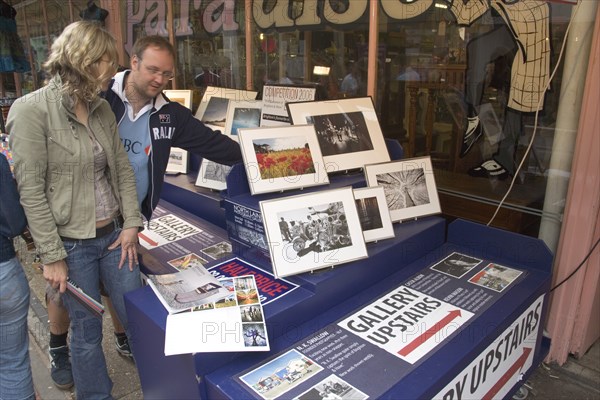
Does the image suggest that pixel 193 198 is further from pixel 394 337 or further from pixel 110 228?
pixel 394 337

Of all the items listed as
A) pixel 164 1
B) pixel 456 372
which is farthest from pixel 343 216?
pixel 164 1

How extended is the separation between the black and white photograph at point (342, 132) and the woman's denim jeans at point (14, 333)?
1467 mm

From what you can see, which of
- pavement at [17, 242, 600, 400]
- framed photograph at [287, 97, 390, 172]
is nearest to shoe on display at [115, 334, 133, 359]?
pavement at [17, 242, 600, 400]

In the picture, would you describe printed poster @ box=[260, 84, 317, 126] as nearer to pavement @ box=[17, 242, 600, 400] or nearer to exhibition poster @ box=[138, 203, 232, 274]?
exhibition poster @ box=[138, 203, 232, 274]

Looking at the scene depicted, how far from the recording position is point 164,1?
4727 mm

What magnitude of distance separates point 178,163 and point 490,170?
7.24ft

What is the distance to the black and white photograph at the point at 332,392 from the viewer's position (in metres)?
1.38

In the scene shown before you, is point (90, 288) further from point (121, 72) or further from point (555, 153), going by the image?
point (555, 153)

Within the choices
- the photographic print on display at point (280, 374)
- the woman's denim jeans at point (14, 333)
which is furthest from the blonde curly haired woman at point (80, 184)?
the photographic print on display at point (280, 374)

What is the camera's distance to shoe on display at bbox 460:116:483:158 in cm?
271

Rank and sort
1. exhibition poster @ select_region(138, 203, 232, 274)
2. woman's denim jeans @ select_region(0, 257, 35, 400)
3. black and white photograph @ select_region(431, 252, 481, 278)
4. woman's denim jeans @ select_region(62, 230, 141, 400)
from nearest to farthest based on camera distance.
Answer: woman's denim jeans @ select_region(0, 257, 35, 400) → woman's denim jeans @ select_region(62, 230, 141, 400) → black and white photograph @ select_region(431, 252, 481, 278) → exhibition poster @ select_region(138, 203, 232, 274)

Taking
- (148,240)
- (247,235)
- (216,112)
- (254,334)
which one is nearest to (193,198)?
(148,240)

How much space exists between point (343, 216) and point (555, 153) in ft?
4.10

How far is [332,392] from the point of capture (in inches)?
55.1
